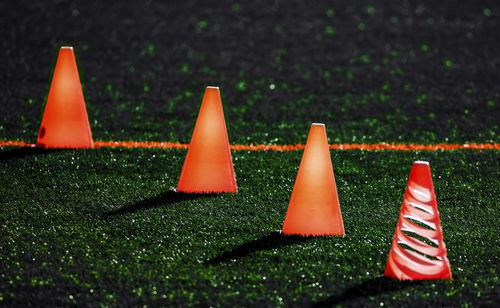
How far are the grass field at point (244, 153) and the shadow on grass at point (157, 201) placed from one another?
0.07ft

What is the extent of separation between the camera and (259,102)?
10875mm

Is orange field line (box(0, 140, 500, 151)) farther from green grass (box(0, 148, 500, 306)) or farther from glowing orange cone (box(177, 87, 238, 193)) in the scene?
glowing orange cone (box(177, 87, 238, 193))

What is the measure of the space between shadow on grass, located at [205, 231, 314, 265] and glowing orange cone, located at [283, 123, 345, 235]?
2.8 inches

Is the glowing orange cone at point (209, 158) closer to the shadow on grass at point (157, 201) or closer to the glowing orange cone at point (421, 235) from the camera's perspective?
the shadow on grass at point (157, 201)

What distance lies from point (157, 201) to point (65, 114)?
6.17ft

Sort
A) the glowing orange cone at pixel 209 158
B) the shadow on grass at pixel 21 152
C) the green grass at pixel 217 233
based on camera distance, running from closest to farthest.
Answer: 1. the green grass at pixel 217 233
2. the glowing orange cone at pixel 209 158
3. the shadow on grass at pixel 21 152

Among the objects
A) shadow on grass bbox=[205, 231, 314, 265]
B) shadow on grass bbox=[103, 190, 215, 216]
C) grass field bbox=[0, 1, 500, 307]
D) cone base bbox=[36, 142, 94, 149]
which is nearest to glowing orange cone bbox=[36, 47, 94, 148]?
cone base bbox=[36, 142, 94, 149]

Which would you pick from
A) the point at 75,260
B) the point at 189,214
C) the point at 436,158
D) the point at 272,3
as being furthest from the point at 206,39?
the point at 75,260

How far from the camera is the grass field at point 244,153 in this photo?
18.3 feet

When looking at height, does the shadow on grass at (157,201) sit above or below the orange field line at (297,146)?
above

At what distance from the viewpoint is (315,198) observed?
648 centimetres

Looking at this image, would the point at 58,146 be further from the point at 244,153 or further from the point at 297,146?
the point at 297,146

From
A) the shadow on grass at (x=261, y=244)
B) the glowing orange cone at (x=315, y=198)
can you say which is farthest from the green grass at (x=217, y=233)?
the glowing orange cone at (x=315, y=198)

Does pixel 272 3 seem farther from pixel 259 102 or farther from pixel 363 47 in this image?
pixel 259 102
